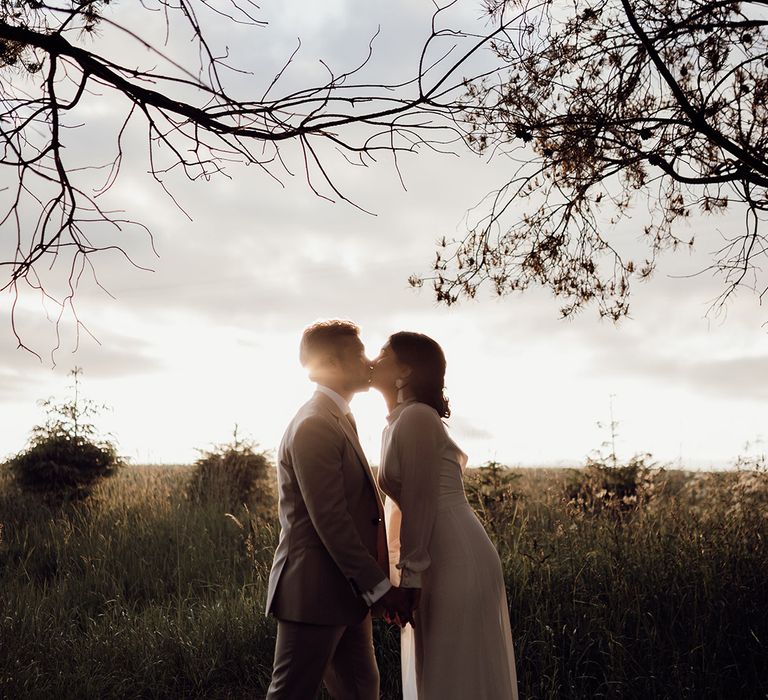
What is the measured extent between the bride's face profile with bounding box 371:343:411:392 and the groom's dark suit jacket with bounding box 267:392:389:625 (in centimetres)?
26

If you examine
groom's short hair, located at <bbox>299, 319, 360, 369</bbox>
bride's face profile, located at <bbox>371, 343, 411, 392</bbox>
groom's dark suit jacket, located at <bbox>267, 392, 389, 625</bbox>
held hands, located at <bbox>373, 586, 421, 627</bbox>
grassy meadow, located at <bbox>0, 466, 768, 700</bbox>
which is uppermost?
groom's short hair, located at <bbox>299, 319, 360, 369</bbox>

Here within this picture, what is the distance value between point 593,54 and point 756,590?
13.5 feet

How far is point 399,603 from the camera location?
3.20 metres

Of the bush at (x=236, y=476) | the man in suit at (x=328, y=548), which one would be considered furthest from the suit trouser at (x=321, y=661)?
the bush at (x=236, y=476)

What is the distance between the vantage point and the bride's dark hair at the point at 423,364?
346 centimetres

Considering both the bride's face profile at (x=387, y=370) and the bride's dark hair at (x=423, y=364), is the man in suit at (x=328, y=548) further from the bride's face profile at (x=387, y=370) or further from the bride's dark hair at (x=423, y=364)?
the bride's dark hair at (x=423, y=364)

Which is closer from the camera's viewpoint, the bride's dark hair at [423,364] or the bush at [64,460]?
the bride's dark hair at [423,364]

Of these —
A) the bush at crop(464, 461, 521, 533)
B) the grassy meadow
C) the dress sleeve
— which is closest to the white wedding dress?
the dress sleeve

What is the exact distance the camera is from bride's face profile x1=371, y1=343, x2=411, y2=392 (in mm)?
3502

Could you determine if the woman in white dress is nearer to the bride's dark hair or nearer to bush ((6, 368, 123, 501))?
the bride's dark hair

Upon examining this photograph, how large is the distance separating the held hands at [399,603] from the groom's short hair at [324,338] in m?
1.05

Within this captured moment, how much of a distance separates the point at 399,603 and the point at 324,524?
46 cm

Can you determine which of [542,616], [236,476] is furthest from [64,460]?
[542,616]

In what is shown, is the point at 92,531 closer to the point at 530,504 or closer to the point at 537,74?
the point at 530,504
